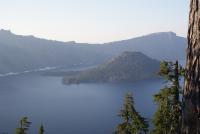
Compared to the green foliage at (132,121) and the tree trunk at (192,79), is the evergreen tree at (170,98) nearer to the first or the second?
the green foliage at (132,121)

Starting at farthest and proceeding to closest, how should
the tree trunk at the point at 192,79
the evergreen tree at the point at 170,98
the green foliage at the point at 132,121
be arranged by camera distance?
1. the green foliage at the point at 132,121
2. the evergreen tree at the point at 170,98
3. the tree trunk at the point at 192,79

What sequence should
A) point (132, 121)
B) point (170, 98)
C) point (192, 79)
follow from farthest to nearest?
point (132, 121), point (170, 98), point (192, 79)

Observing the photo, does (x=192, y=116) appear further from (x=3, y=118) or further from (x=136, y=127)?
(x=3, y=118)

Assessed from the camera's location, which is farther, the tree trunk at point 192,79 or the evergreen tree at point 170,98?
the evergreen tree at point 170,98

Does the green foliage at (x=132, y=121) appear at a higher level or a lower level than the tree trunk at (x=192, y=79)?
lower

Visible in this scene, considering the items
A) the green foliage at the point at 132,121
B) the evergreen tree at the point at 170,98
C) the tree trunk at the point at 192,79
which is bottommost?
the green foliage at the point at 132,121

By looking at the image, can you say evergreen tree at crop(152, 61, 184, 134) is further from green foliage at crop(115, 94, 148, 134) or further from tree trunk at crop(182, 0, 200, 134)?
tree trunk at crop(182, 0, 200, 134)

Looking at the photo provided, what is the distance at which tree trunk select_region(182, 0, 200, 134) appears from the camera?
5734 mm

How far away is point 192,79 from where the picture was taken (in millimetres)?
5910

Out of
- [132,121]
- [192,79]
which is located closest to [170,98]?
[132,121]

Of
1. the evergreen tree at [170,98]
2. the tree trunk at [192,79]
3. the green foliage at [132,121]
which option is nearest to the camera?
the tree trunk at [192,79]

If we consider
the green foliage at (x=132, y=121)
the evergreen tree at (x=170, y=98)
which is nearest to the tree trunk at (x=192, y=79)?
the evergreen tree at (x=170, y=98)

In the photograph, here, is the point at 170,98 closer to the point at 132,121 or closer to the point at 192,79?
the point at 132,121

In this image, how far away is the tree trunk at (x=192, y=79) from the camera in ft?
18.8
